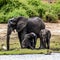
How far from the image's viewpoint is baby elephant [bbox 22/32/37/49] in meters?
12.1

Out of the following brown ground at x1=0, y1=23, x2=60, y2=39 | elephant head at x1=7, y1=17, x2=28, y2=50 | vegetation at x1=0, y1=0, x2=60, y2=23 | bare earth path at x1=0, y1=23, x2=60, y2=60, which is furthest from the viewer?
vegetation at x1=0, y1=0, x2=60, y2=23

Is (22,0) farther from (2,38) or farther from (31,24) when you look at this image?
(31,24)

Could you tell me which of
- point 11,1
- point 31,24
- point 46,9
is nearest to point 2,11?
point 11,1

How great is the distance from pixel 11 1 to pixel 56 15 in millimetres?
2598

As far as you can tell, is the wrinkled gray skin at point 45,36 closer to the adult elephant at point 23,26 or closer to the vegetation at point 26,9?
the adult elephant at point 23,26

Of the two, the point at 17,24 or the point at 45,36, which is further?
the point at 17,24

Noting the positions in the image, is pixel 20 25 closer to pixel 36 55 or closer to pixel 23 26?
pixel 23 26

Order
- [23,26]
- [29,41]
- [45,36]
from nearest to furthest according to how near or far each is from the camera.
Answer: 1. [29,41]
2. [45,36]
3. [23,26]

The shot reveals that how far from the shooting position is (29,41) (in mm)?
12164

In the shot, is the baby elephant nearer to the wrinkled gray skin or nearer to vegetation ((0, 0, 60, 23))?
the wrinkled gray skin

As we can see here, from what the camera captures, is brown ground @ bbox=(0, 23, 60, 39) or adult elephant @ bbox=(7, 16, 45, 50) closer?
adult elephant @ bbox=(7, 16, 45, 50)

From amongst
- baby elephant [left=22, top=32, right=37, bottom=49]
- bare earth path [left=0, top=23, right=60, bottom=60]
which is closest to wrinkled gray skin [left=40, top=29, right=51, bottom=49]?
baby elephant [left=22, top=32, right=37, bottom=49]

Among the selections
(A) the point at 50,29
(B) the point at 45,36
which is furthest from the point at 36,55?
(A) the point at 50,29

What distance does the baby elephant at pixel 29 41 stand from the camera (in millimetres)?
12078
